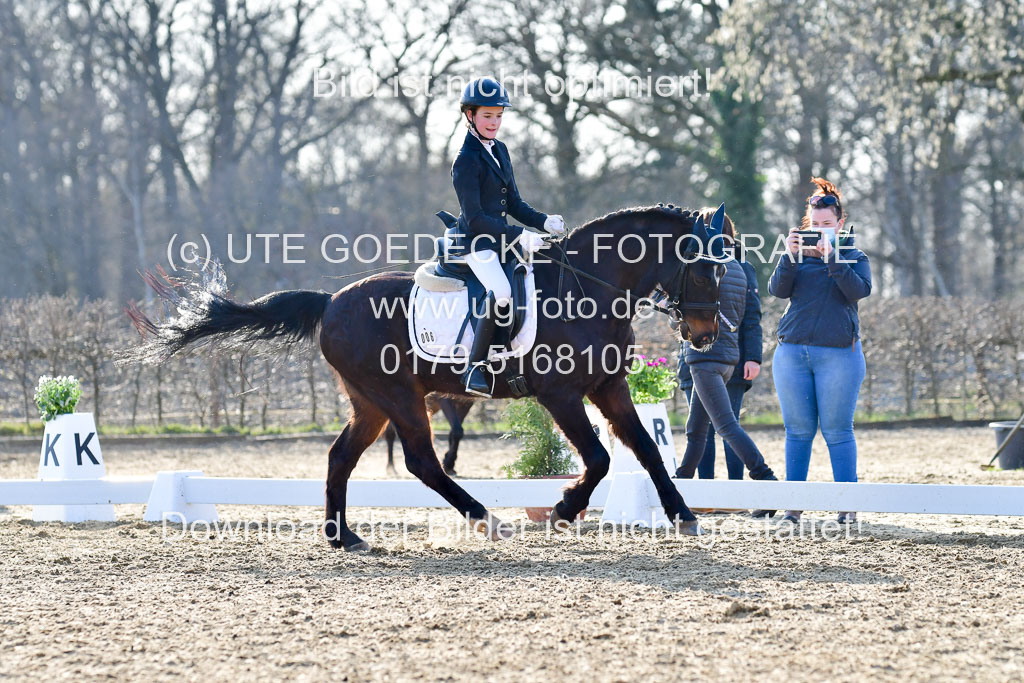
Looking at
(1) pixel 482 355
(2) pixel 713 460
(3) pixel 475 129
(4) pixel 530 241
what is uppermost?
(3) pixel 475 129

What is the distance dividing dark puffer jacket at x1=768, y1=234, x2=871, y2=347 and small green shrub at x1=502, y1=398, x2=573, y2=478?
61.0 inches

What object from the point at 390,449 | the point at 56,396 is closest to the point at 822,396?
the point at 390,449

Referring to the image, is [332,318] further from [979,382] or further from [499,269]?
[979,382]

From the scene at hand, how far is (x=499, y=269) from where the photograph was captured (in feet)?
17.4

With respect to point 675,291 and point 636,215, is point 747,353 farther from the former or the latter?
point 636,215

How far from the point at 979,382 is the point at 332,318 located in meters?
11.8

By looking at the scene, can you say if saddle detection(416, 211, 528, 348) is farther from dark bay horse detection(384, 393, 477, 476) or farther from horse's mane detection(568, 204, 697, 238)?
dark bay horse detection(384, 393, 477, 476)

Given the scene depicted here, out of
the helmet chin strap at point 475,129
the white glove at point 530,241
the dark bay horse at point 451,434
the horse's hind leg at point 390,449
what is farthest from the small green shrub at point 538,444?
the horse's hind leg at point 390,449

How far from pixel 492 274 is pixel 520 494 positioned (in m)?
1.44

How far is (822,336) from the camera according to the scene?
6.27 meters

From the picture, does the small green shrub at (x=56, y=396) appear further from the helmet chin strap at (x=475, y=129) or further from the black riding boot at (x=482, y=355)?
→ the helmet chin strap at (x=475, y=129)

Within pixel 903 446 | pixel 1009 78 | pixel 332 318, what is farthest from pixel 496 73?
pixel 332 318

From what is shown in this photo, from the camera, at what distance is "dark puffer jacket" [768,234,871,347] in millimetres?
6262

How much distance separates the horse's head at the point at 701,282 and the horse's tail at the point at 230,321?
2020mm
